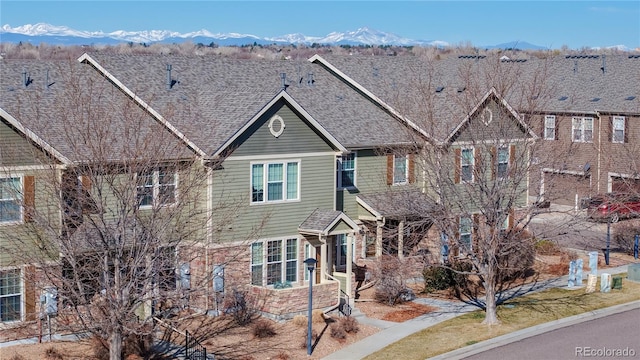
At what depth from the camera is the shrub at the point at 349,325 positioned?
3020 centimetres

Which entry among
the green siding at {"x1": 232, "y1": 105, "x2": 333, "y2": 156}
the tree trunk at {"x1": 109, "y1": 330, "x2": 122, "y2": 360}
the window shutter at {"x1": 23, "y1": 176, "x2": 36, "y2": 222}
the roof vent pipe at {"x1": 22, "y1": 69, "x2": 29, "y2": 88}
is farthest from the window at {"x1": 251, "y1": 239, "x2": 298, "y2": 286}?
the tree trunk at {"x1": 109, "y1": 330, "x2": 122, "y2": 360}

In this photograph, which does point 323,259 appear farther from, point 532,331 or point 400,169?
point 532,331

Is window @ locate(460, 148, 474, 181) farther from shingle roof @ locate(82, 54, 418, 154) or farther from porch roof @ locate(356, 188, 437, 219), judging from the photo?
shingle roof @ locate(82, 54, 418, 154)

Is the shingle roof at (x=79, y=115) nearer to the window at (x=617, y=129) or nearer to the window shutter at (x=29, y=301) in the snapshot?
the window shutter at (x=29, y=301)

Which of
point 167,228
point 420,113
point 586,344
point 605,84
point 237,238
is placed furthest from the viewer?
point 605,84

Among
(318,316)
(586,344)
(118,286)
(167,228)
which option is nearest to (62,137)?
(167,228)

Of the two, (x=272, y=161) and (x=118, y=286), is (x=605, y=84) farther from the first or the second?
(x=118, y=286)

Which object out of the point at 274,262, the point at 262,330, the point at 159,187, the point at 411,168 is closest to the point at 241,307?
the point at 262,330

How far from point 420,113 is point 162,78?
9.75 meters

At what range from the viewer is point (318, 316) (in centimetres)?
3127

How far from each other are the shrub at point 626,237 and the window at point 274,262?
1690 centimetres

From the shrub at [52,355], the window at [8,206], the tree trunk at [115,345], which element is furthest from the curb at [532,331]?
the window at [8,206]

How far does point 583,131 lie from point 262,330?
30365 millimetres

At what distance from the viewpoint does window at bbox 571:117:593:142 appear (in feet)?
177
